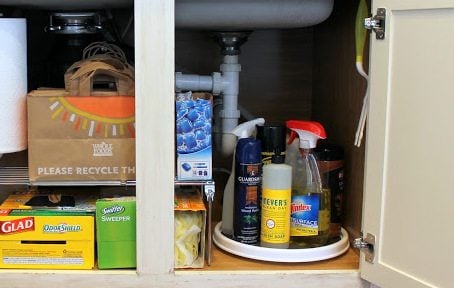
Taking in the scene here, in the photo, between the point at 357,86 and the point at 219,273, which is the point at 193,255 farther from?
the point at 357,86

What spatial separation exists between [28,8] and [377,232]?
38.0 inches

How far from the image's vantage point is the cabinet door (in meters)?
1.08

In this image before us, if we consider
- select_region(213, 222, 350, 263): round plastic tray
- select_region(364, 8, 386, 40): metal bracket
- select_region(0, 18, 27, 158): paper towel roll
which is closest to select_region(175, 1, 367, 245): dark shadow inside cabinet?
select_region(213, 222, 350, 263): round plastic tray

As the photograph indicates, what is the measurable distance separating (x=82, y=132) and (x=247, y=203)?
0.40 metres

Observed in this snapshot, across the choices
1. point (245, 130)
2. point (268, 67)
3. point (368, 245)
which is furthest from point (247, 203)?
point (268, 67)

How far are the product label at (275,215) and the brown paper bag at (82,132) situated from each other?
1.00 ft

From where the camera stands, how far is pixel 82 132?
131cm

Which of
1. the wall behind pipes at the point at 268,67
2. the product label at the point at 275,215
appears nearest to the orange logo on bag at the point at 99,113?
the product label at the point at 275,215

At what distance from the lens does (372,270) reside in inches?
49.8

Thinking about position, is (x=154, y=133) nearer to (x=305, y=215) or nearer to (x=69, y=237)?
(x=69, y=237)

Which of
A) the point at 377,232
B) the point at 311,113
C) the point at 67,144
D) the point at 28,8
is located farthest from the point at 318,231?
the point at 28,8

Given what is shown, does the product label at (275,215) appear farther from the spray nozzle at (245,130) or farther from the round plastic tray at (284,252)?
the spray nozzle at (245,130)

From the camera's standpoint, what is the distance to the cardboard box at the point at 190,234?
4.31 ft

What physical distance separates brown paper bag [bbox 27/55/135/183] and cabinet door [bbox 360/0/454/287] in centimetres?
51
